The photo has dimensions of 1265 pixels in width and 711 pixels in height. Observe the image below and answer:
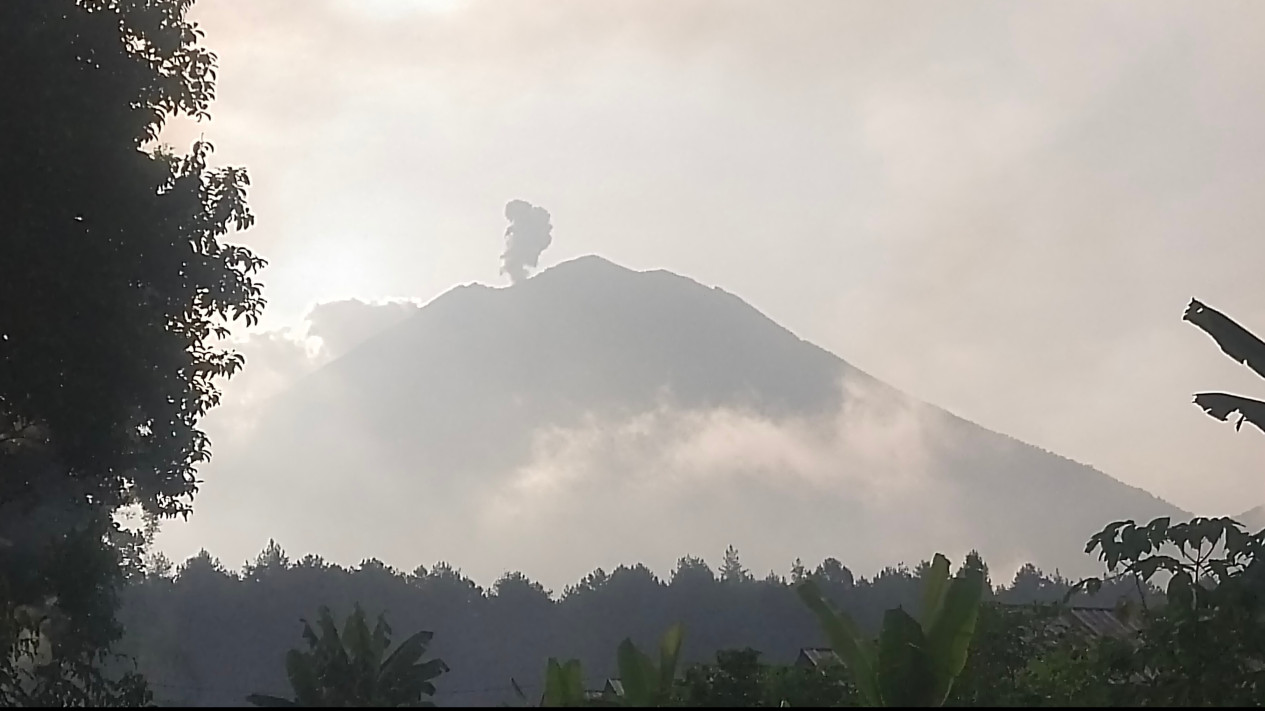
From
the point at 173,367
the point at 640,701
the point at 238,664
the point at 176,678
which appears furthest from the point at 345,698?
the point at 238,664

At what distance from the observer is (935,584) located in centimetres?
880

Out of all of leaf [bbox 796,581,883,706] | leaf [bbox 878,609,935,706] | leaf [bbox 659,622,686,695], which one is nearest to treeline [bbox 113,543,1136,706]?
leaf [bbox 659,622,686,695]

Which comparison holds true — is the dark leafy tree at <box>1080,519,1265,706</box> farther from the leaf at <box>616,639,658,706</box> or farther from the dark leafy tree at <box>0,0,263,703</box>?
the dark leafy tree at <box>0,0,263,703</box>

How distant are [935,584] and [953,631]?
0.78 meters

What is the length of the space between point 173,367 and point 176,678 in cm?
4364

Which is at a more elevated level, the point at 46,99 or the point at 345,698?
the point at 46,99

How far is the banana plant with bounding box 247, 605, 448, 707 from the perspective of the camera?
19047 mm

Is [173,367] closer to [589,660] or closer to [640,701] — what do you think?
[640,701]

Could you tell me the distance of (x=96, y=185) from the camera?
1358 cm

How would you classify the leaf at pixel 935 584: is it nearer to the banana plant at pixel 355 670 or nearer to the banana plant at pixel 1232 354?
the banana plant at pixel 1232 354

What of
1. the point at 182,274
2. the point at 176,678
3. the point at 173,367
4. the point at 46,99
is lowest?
the point at 176,678

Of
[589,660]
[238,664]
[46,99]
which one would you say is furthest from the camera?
[589,660]

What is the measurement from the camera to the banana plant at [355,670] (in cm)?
1905

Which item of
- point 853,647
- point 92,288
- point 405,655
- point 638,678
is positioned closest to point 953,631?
point 853,647
